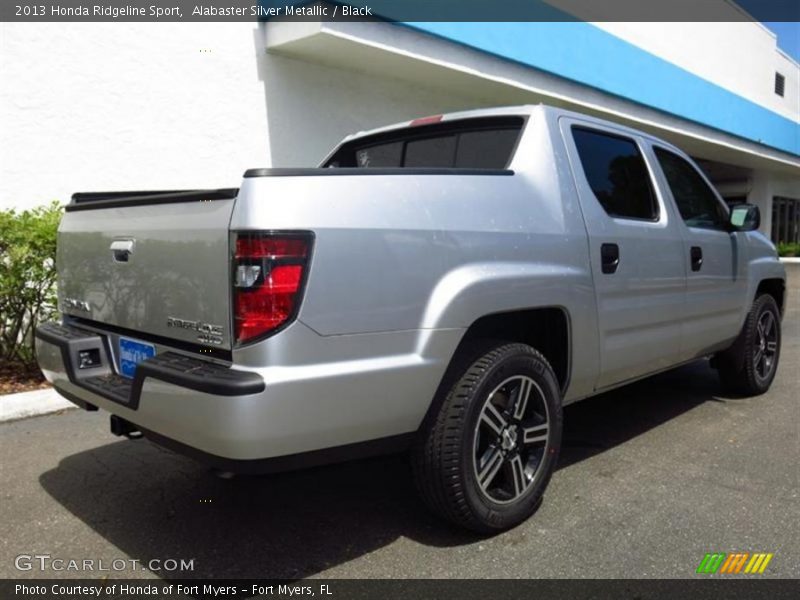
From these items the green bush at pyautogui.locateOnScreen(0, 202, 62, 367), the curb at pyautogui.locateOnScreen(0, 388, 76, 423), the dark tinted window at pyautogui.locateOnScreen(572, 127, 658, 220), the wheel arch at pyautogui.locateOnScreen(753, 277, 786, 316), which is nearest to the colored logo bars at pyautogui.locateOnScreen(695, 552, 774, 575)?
the dark tinted window at pyautogui.locateOnScreen(572, 127, 658, 220)

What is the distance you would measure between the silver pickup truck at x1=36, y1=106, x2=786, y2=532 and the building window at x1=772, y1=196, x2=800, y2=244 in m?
27.1

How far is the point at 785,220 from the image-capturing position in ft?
94.3

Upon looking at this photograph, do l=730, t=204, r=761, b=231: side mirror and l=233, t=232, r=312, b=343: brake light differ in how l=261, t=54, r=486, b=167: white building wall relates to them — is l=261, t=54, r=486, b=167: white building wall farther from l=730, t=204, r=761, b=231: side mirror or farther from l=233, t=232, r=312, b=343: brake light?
l=233, t=232, r=312, b=343: brake light

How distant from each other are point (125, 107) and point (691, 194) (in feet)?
19.5

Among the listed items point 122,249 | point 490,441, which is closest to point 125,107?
point 122,249

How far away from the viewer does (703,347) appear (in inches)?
179

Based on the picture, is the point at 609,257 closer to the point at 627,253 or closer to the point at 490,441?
the point at 627,253

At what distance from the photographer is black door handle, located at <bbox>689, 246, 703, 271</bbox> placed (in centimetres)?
426

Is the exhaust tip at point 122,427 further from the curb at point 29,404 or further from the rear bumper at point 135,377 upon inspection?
the curb at point 29,404

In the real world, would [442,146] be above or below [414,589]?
above

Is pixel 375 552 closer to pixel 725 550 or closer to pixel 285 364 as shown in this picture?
pixel 285 364

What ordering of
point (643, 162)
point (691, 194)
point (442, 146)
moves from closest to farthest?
1. point (442, 146)
2. point (643, 162)
3. point (691, 194)

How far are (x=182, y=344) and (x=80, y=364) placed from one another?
2.41 ft

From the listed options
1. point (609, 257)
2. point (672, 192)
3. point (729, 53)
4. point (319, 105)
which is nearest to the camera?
point (609, 257)
